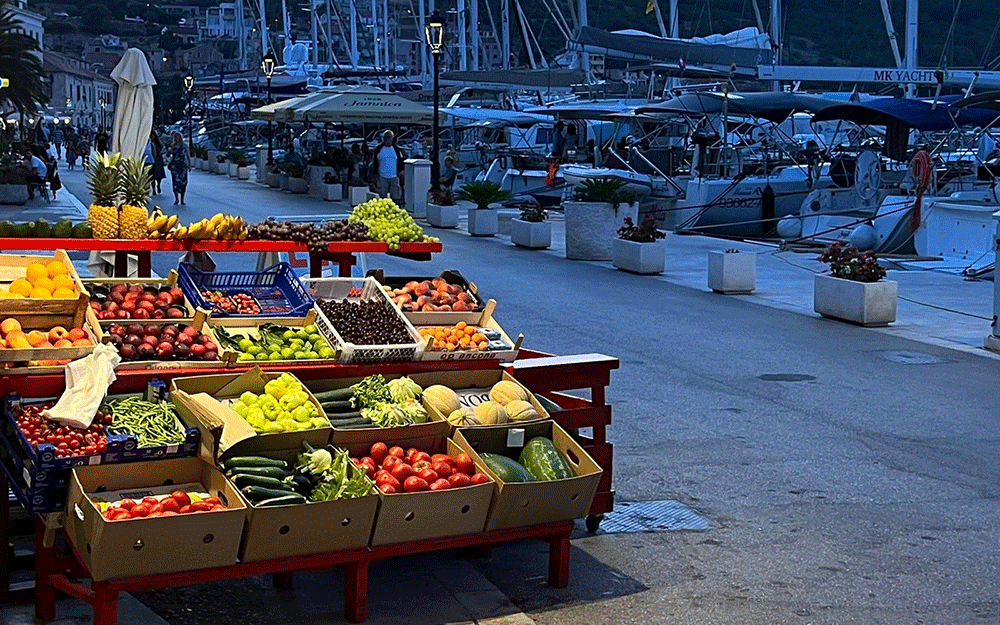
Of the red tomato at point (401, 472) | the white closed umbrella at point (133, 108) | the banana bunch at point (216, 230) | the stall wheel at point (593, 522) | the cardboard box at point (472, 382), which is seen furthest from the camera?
the white closed umbrella at point (133, 108)

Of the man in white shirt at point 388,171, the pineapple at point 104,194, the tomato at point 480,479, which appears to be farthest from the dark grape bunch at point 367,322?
the man in white shirt at point 388,171

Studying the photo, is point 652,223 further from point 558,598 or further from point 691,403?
point 558,598

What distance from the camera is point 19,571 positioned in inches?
265

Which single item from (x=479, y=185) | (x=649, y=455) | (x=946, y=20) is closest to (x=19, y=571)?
(x=649, y=455)

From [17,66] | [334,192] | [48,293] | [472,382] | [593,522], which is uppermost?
[17,66]

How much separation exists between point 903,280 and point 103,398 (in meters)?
17.2

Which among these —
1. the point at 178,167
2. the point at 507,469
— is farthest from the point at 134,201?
the point at 178,167

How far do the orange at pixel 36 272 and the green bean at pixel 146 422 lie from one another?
4.59 feet

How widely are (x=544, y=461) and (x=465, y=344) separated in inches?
44.6

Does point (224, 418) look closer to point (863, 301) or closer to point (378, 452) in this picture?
point (378, 452)

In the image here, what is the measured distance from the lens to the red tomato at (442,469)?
6.43 metres

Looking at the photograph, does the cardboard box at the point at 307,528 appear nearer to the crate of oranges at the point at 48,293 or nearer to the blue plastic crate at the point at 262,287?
the crate of oranges at the point at 48,293

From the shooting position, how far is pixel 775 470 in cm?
906

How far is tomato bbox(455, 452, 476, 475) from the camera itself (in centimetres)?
654
